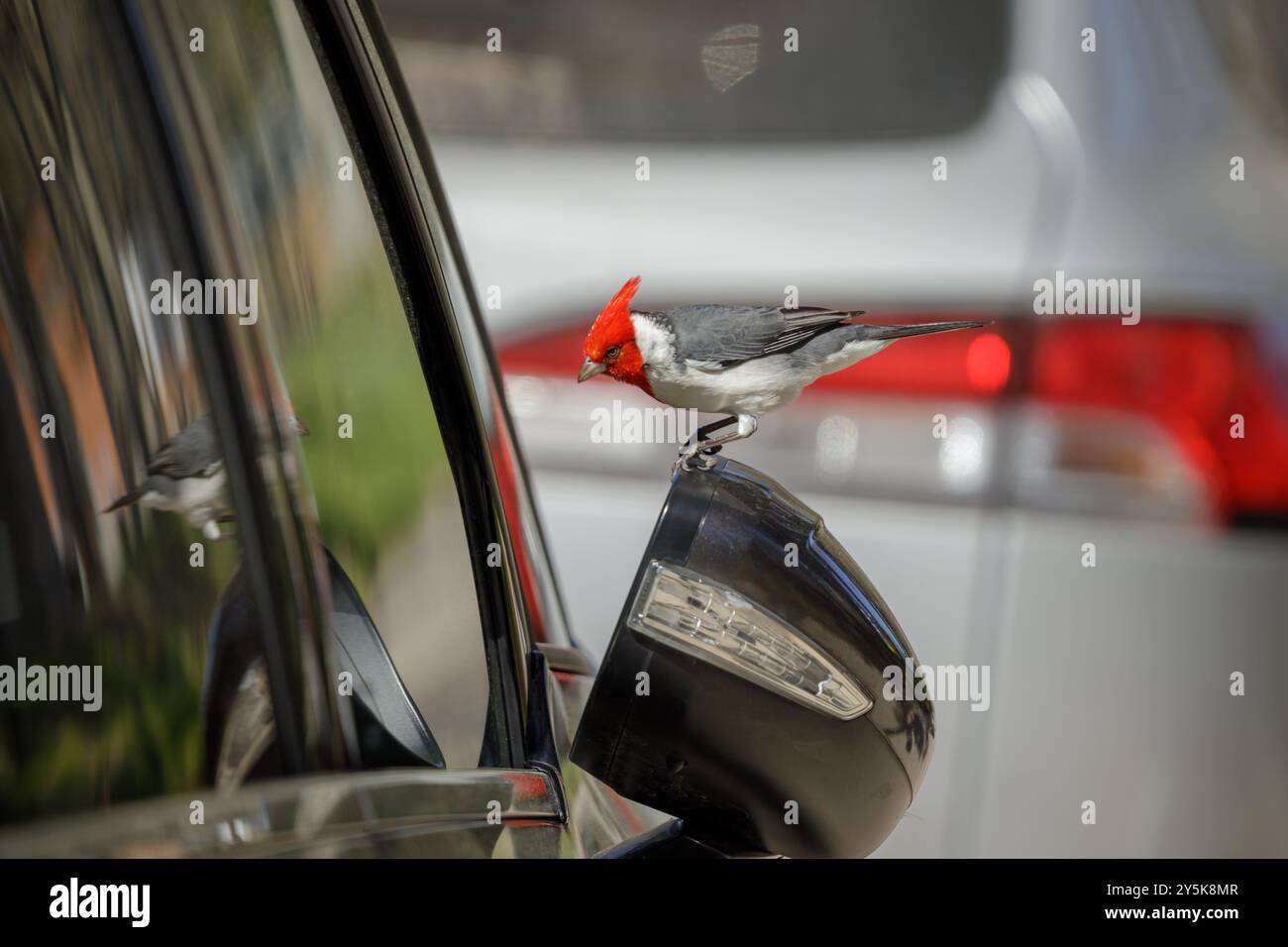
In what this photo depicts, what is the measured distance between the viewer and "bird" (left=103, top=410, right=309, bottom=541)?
0.62 m

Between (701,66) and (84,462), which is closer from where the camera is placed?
(84,462)

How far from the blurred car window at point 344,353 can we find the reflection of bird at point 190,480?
84 mm

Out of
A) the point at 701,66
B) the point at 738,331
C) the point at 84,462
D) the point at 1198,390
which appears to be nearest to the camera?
the point at 84,462

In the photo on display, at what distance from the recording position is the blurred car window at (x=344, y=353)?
2.40ft

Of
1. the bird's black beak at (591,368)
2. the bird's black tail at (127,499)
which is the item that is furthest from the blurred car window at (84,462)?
the bird's black beak at (591,368)

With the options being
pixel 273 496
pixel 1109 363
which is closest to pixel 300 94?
pixel 273 496

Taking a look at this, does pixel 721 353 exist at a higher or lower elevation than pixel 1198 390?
higher

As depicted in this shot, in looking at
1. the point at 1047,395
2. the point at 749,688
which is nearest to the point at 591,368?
the point at 749,688

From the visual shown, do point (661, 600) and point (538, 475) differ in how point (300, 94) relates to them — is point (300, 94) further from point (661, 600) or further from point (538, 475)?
point (538, 475)

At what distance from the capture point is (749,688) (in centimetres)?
75

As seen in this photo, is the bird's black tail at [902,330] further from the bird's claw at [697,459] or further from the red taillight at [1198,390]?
the red taillight at [1198,390]

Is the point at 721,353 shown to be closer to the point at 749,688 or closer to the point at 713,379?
the point at 713,379

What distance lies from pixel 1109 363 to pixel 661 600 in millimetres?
930

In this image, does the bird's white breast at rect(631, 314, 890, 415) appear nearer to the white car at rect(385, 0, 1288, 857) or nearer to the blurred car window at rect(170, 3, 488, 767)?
the blurred car window at rect(170, 3, 488, 767)
